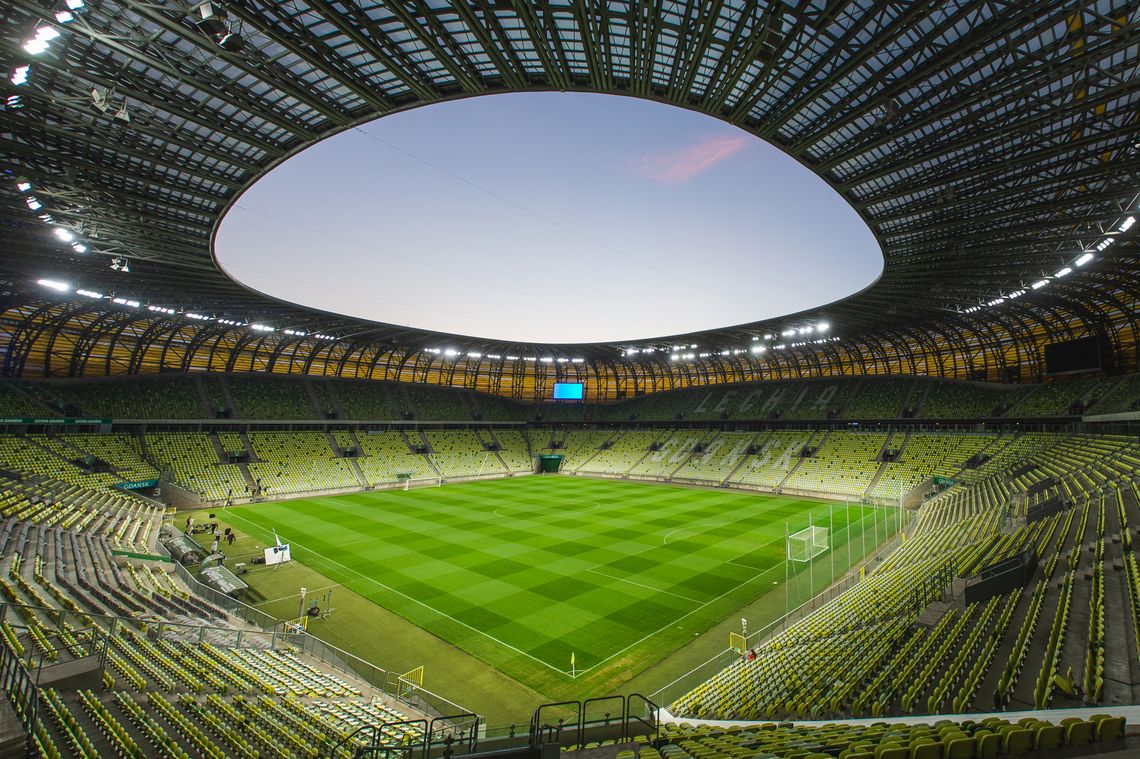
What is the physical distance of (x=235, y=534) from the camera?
34375 mm

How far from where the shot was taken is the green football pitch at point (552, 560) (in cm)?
1972

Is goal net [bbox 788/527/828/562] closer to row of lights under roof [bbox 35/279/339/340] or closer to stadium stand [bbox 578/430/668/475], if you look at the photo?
stadium stand [bbox 578/430/668/475]

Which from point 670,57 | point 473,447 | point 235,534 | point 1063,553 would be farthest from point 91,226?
point 473,447

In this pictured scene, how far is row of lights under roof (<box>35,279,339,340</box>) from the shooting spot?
31.6 meters

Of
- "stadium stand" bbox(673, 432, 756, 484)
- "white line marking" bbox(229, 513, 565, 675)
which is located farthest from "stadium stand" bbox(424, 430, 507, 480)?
"white line marking" bbox(229, 513, 565, 675)

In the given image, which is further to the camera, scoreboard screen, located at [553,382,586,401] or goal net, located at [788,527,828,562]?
scoreboard screen, located at [553,382,586,401]

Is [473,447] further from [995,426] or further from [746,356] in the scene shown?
[995,426]

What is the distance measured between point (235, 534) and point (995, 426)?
64.2 m

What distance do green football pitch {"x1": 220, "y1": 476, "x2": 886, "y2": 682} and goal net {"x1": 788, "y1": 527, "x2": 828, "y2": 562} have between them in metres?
0.84

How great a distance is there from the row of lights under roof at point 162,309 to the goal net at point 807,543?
145 feet

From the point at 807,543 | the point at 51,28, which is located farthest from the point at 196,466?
the point at 807,543

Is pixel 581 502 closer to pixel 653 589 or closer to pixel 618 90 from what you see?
pixel 653 589

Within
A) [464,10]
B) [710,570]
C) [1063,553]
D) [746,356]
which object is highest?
[464,10]

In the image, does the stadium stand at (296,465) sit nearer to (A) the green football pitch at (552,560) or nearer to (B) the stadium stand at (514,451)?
(A) the green football pitch at (552,560)
